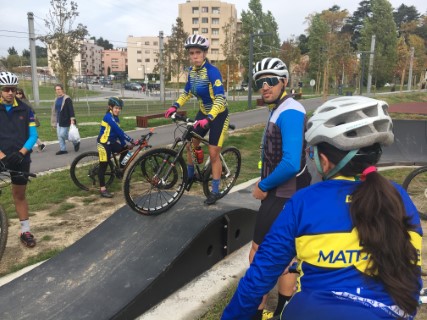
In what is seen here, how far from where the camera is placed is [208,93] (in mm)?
4965

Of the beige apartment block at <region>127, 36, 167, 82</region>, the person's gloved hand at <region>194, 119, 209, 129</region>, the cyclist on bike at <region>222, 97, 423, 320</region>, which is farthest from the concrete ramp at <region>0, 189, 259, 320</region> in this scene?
the beige apartment block at <region>127, 36, 167, 82</region>

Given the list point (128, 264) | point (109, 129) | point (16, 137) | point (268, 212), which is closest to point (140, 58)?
point (109, 129)

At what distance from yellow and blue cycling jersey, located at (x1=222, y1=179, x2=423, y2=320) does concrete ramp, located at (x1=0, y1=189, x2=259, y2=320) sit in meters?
2.03

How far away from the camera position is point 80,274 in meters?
3.71

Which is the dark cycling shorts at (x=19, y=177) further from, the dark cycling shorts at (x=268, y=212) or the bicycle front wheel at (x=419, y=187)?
the bicycle front wheel at (x=419, y=187)

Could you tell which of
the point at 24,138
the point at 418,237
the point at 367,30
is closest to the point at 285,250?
the point at 418,237

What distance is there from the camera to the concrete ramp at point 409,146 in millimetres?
10274

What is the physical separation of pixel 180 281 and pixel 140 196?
1.33 m

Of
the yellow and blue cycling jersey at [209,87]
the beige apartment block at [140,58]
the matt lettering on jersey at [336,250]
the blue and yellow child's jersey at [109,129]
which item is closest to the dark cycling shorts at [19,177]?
the blue and yellow child's jersey at [109,129]

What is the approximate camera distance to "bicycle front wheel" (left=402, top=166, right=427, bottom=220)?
244 inches

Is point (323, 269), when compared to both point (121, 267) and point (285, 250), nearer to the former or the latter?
point (285, 250)

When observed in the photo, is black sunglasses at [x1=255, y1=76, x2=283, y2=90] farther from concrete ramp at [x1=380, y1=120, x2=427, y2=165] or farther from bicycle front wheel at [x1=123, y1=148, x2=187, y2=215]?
concrete ramp at [x1=380, y1=120, x2=427, y2=165]

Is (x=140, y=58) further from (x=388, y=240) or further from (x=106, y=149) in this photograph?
(x=388, y=240)

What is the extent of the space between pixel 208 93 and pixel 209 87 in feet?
0.33
